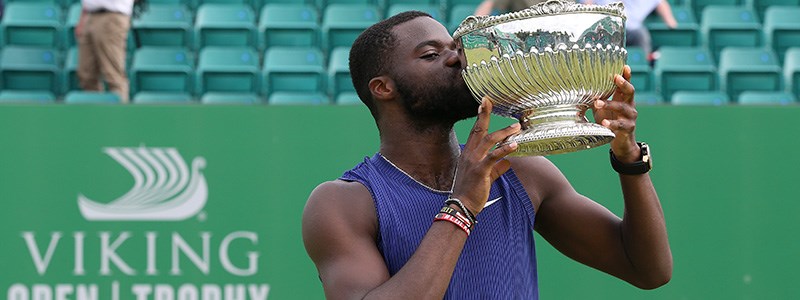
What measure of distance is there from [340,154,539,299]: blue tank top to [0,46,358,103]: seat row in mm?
5061

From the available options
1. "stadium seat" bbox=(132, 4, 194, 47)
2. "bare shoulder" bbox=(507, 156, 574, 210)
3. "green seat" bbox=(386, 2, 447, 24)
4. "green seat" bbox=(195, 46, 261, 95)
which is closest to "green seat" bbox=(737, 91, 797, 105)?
"green seat" bbox=(386, 2, 447, 24)

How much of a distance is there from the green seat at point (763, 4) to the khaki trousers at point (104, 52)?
15.2 ft

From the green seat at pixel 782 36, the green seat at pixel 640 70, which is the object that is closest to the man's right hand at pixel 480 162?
the green seat at pixel 640 70

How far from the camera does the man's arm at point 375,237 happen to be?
7.60 feet

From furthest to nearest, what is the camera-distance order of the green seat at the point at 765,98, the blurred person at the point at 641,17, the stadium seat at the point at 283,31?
the stadium seat at the point at 283,31 → the blurred person at the point at 641,17 → the green seat at the point at 765,98

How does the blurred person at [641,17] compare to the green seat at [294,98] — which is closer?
the green seat at [294,98]

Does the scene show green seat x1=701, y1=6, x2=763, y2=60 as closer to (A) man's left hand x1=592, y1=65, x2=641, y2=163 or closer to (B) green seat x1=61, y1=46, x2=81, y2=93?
(B) green seat x1=61, y1=46, x2=81, y2=93

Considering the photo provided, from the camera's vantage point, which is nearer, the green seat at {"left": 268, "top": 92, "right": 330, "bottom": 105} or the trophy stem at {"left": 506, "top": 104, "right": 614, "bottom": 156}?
the trophy stem at {"left": 506, "top": 104, "right": 614, "bottom": 156}

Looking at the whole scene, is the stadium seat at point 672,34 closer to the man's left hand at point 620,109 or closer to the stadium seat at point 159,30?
the stadium seat at point 159,30

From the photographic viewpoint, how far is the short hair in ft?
8.48

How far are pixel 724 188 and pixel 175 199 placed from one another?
250 cm

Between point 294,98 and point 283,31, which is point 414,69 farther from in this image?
point 283,31

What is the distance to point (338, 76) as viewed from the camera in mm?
7801

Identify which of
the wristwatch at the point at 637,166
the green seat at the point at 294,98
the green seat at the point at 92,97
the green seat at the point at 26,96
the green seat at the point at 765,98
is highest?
the wristwatch at the point at 637,166
